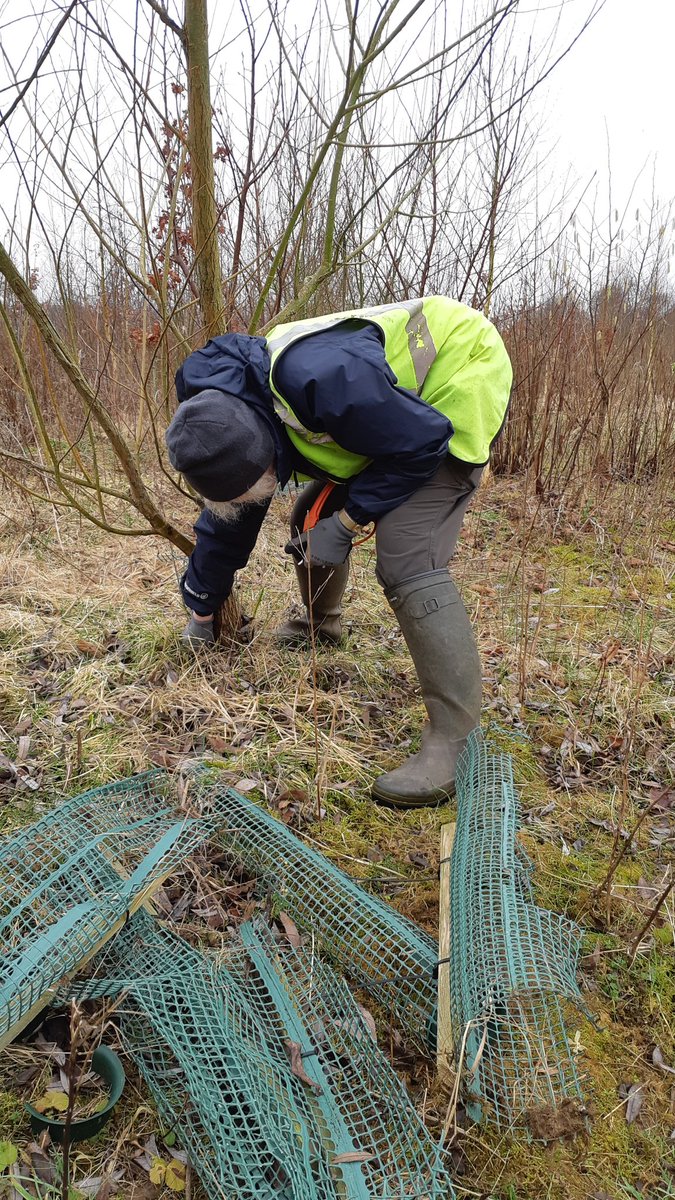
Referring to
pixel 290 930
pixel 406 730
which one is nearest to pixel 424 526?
pixel 406 730

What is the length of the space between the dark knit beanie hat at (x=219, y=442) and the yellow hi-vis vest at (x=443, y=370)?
158 mm

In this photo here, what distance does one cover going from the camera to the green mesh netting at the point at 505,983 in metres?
1.34

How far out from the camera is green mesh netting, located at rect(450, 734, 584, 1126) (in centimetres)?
134

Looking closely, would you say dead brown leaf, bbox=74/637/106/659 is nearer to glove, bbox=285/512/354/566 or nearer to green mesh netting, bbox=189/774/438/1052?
glove, bbox=285/512/354/566

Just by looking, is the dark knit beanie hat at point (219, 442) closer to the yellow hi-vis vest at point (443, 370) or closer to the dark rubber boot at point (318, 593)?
the yellow hi-vis vest at point (443, 370)

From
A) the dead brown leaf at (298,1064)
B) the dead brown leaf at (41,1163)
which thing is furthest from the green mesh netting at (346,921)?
the dead brown leaf at (41,1163)

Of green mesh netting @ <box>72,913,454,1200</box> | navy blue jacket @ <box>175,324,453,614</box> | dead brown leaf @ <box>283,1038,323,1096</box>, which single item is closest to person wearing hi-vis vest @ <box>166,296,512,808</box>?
navy blue jacket @ <box>175,324,453,614</box>

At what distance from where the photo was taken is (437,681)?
7.91ft

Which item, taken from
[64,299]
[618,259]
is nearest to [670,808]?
[64,299]

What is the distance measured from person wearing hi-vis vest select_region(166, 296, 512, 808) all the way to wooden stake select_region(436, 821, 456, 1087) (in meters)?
0.52

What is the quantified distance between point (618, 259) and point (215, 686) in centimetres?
453

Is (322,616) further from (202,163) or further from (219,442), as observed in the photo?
(202,163)

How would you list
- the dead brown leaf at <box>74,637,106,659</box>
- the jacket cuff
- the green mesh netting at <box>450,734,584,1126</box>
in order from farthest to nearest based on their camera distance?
the dead brown leaf at <box>74,637,106,659</box> → the jacket cuff → the green mesh netting at <box>450,734,584,1126</box>

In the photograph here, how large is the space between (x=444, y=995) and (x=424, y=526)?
4.56ft
